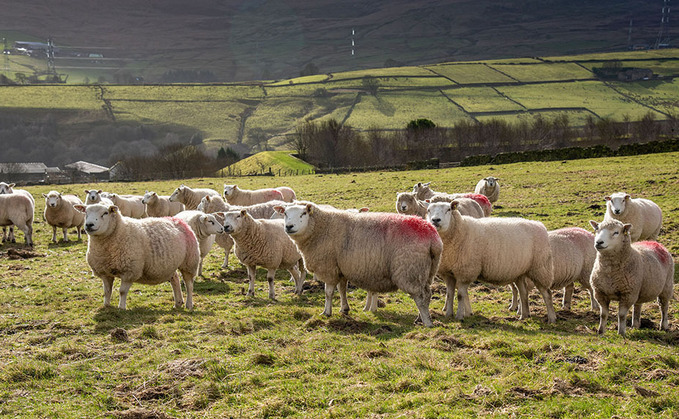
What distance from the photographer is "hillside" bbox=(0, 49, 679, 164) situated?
380 ft

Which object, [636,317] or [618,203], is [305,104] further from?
[636,317]

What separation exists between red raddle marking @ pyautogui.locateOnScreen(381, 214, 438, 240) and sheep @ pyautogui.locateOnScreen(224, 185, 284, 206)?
1237 cm

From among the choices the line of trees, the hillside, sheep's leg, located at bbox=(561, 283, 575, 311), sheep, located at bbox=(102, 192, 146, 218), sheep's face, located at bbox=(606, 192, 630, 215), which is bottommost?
sheep's leg, located at bbox=(561, 283, 575, 311)

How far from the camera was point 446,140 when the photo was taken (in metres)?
80.4

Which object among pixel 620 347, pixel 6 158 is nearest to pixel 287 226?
pixel 620 347

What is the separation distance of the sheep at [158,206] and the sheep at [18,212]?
3.92 metres

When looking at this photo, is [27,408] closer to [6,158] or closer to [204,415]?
[204,415]

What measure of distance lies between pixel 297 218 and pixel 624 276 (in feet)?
18.8

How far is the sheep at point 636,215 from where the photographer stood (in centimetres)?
1523

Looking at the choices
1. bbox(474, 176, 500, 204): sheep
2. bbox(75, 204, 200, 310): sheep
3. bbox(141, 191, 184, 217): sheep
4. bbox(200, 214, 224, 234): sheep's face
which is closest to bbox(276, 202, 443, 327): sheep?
bbox(75, 204, 200, 310): sheep

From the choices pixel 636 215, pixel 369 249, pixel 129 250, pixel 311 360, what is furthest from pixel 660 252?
pixel 129 250

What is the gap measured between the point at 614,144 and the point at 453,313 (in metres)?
59.1

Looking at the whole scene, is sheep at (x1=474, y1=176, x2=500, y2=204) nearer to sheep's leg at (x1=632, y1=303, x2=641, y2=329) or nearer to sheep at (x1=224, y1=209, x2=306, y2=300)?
sheep at (x1=224, y1=209, x2=306, y2=300)

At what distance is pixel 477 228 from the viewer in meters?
10.9
